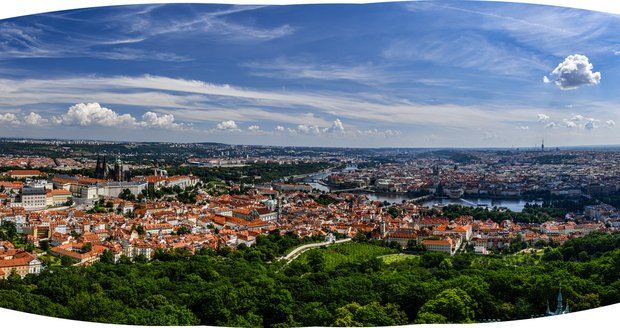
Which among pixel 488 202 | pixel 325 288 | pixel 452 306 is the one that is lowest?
pixel 325 288

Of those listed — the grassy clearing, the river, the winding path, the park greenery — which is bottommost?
the winding path

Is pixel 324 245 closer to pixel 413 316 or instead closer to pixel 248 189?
pixel 413 316

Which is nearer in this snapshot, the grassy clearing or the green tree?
the green tree

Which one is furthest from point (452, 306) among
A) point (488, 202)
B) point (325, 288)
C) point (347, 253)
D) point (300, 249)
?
point (488, 202)

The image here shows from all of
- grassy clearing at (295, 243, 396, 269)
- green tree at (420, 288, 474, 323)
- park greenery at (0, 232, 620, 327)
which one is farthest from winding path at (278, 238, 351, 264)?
green tree at (420, 288, 474, 323)

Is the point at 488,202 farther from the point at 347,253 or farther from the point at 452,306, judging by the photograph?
the point at 452,306

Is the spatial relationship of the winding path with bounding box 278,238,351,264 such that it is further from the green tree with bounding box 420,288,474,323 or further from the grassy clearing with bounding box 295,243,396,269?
the green tree with bounding box 420,288,474,323
